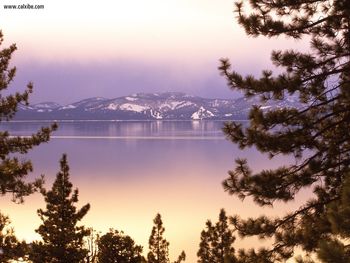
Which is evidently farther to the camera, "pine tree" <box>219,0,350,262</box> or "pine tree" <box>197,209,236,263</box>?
"pine tree" <box>197,209,236,263</box>

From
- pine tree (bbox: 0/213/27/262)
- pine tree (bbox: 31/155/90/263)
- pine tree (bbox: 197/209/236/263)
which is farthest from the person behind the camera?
pine tree (bbox: 197/209/236/263)

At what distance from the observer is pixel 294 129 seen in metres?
9.78

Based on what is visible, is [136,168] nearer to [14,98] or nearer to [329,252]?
[14,98]

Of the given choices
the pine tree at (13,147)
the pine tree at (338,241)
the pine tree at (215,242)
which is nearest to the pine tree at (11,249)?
the pine tree at (13,147)

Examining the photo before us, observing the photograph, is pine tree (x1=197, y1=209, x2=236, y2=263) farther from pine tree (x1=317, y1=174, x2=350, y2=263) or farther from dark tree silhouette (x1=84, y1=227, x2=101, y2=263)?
pine tree (x1=317, y1=174, x2=350, y2=263)

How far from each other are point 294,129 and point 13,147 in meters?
9.89

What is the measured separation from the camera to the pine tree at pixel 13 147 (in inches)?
583

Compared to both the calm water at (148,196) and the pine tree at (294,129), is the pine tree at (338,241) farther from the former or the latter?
the calm water at (148,196)

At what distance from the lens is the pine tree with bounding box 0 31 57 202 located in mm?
14805

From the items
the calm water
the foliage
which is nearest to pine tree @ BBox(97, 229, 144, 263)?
the foliage

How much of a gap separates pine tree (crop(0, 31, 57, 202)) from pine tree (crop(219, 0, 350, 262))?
8.03 meters

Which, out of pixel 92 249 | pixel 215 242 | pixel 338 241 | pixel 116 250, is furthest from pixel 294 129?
pixel 92 249

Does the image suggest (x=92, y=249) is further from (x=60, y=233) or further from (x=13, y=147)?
(x=13, y=147)

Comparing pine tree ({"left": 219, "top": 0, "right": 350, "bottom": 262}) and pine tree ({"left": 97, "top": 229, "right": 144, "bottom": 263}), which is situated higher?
pine tree ({"left": 219, "top": 0, "right": 350, "bottom": 262})
